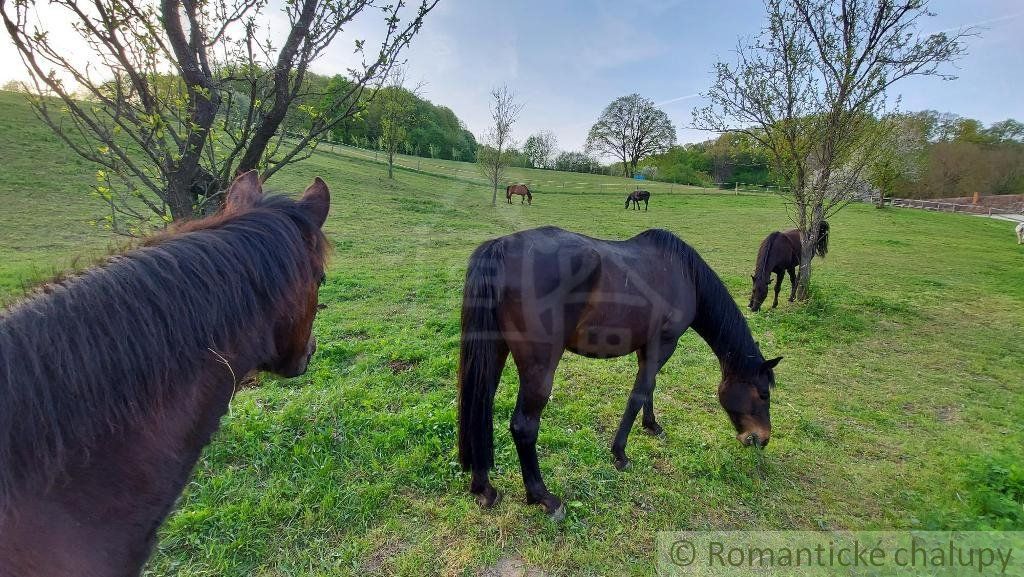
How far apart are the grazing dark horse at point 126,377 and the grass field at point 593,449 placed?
0.26 meters

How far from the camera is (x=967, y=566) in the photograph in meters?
2.12

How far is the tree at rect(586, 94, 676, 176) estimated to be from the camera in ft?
172

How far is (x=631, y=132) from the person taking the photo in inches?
2157

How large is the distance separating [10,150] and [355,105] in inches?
964

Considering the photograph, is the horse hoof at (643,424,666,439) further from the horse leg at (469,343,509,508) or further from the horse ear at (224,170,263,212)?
the horse ear at (224,170,263,212)

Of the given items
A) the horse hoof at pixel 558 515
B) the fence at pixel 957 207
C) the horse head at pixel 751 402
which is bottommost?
the horse hoof at pixel 558 515

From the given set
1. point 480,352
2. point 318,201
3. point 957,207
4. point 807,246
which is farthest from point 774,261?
point 957,207

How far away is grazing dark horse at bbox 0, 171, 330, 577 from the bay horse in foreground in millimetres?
1490

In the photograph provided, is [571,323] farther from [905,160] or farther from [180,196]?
[905,160]

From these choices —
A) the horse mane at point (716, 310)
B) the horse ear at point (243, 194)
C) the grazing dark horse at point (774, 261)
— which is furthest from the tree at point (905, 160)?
the horse ear at point (243, 194)

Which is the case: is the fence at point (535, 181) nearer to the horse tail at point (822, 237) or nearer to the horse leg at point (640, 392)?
the horse tail at point (822, 237)

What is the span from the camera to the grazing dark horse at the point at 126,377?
2.77 ft

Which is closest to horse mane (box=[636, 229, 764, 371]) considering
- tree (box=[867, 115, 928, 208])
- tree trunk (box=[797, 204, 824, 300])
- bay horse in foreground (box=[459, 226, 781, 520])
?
bay horse in foreground (box=[459, 226, 781, 520])

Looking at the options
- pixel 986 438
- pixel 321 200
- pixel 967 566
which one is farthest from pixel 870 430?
pixel 321 200
